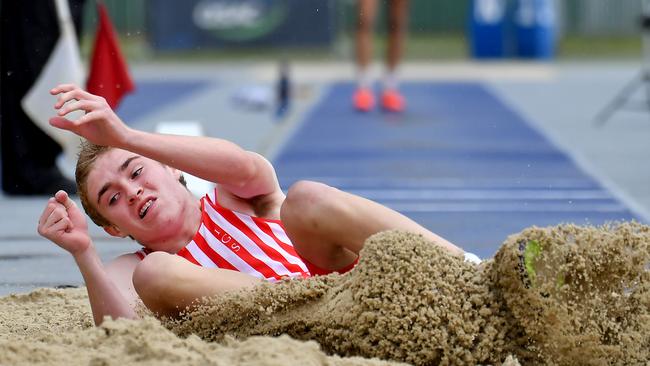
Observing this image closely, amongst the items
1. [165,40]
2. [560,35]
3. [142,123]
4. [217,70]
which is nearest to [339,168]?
[142,123]

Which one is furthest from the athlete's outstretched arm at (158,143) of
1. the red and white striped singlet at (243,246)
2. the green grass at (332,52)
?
the green grass at (332,52)

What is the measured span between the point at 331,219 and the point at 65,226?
0.75m

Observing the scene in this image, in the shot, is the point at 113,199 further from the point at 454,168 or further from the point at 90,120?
the point at 454,168

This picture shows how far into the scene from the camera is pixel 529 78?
16.1 metres

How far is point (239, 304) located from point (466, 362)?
656 millimetres

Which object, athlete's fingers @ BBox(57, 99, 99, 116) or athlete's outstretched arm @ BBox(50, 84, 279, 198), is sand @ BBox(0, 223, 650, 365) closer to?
athlete's outstretched arm @ BBox(50, 84, 279, 198)

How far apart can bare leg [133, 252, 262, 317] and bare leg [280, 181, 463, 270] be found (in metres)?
0.20

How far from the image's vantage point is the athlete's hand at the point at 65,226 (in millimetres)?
3643

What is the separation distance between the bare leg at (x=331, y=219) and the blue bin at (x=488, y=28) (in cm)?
1610

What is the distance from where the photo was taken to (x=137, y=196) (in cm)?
372

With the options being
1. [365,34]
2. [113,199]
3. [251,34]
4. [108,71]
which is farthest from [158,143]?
[251,34]

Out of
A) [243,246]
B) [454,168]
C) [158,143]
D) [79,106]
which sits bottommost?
[454,168]

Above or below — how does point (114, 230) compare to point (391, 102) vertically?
above

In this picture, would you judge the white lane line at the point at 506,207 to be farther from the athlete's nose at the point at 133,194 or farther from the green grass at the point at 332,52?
the green grass at the point at 332,52
